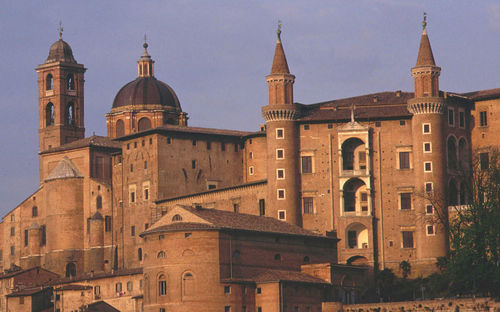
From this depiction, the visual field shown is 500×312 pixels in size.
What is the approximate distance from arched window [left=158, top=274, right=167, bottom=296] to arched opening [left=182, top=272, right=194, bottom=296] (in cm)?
157

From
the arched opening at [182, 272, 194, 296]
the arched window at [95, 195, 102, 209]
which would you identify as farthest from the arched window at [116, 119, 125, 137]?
the arched opening at [182, 272, 194, 296]

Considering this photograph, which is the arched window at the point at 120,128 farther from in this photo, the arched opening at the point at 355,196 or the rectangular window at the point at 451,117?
the rectangular window at the point at 451,117

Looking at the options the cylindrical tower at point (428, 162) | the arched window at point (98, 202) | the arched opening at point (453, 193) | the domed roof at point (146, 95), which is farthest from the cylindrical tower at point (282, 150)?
the domed roof at point (146, 95)

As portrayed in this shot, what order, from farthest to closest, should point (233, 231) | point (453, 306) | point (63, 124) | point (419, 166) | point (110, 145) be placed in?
point (63, 124), point (110, 145), point (419, 166), point (233, 231), point (453, 306)

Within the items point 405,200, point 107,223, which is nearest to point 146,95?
point 107,223

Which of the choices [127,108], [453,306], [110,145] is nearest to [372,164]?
[453,306]

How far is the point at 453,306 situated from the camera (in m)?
76.1

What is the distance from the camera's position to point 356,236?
299 ft

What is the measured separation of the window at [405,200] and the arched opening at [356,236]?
120 inches

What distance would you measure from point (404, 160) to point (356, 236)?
6.21m

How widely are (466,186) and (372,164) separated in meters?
6.66

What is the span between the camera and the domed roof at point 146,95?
386 feet

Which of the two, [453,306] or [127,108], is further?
[127,108]

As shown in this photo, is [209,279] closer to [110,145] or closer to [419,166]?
[419,166]
